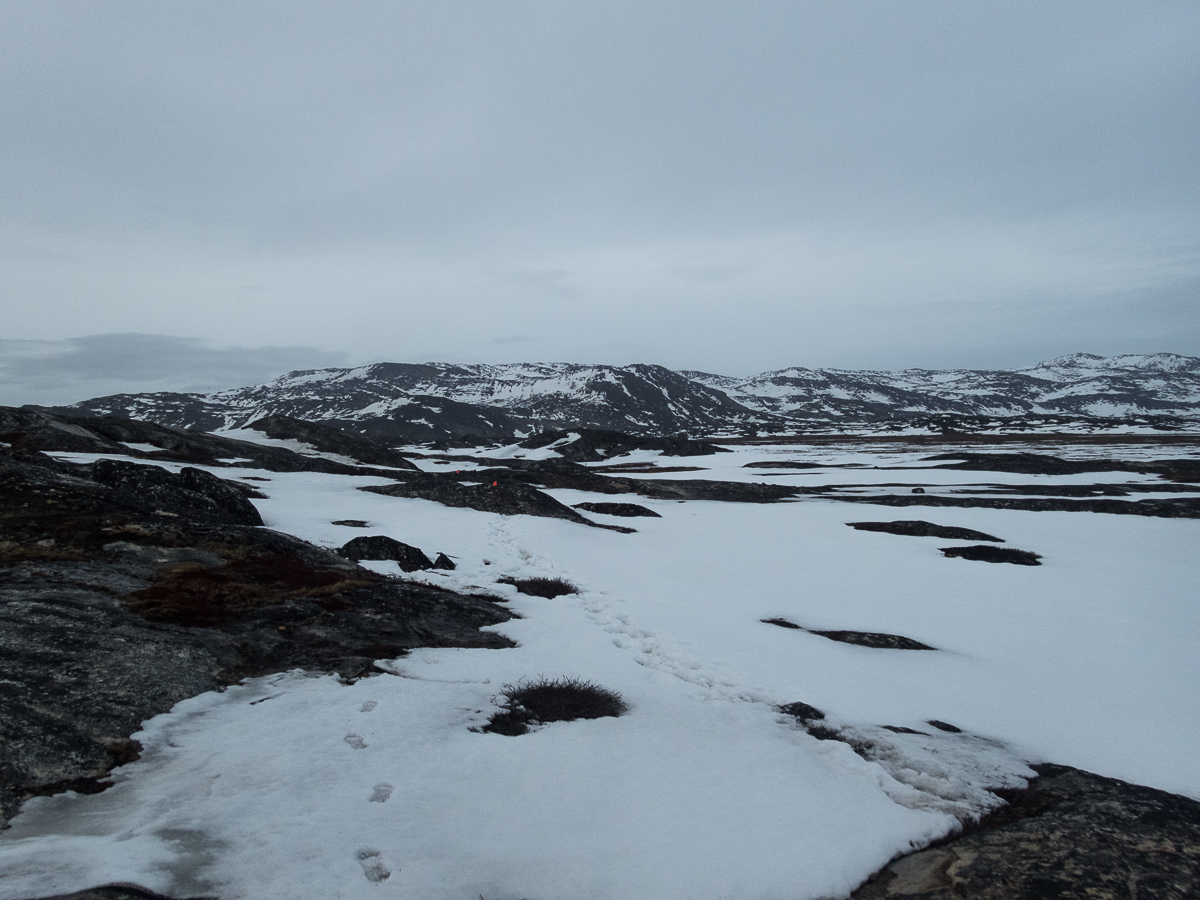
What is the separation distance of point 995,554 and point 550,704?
69.4 ft

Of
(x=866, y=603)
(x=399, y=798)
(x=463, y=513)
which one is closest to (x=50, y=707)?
(x=399, y=798)

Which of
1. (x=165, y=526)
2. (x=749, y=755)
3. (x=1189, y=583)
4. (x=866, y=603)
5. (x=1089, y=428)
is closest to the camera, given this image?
(x=749, y=755)

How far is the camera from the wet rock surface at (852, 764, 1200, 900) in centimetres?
472

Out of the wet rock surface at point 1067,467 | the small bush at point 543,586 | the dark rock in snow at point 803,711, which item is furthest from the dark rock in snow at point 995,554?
the wet rock surface at point 1067,467

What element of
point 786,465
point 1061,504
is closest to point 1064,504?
point 1061,504

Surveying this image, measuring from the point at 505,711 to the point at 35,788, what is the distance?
15.3ft

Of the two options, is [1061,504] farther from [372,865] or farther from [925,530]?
[372,865]

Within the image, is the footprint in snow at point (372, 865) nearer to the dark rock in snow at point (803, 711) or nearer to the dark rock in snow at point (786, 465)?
the dark rock in snow at point (803, 711)

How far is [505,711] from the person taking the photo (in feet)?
25.5

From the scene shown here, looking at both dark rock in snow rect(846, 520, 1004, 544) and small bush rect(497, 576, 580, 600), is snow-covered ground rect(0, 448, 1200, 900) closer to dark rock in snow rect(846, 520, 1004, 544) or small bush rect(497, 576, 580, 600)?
small bush rect(497, 576, 580, 600)

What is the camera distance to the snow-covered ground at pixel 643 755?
4656 millimetres

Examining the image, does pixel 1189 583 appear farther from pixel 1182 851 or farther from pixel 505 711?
pixel 505 711

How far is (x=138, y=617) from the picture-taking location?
8.37m

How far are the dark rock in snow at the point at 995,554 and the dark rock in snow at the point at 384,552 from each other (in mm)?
20002
